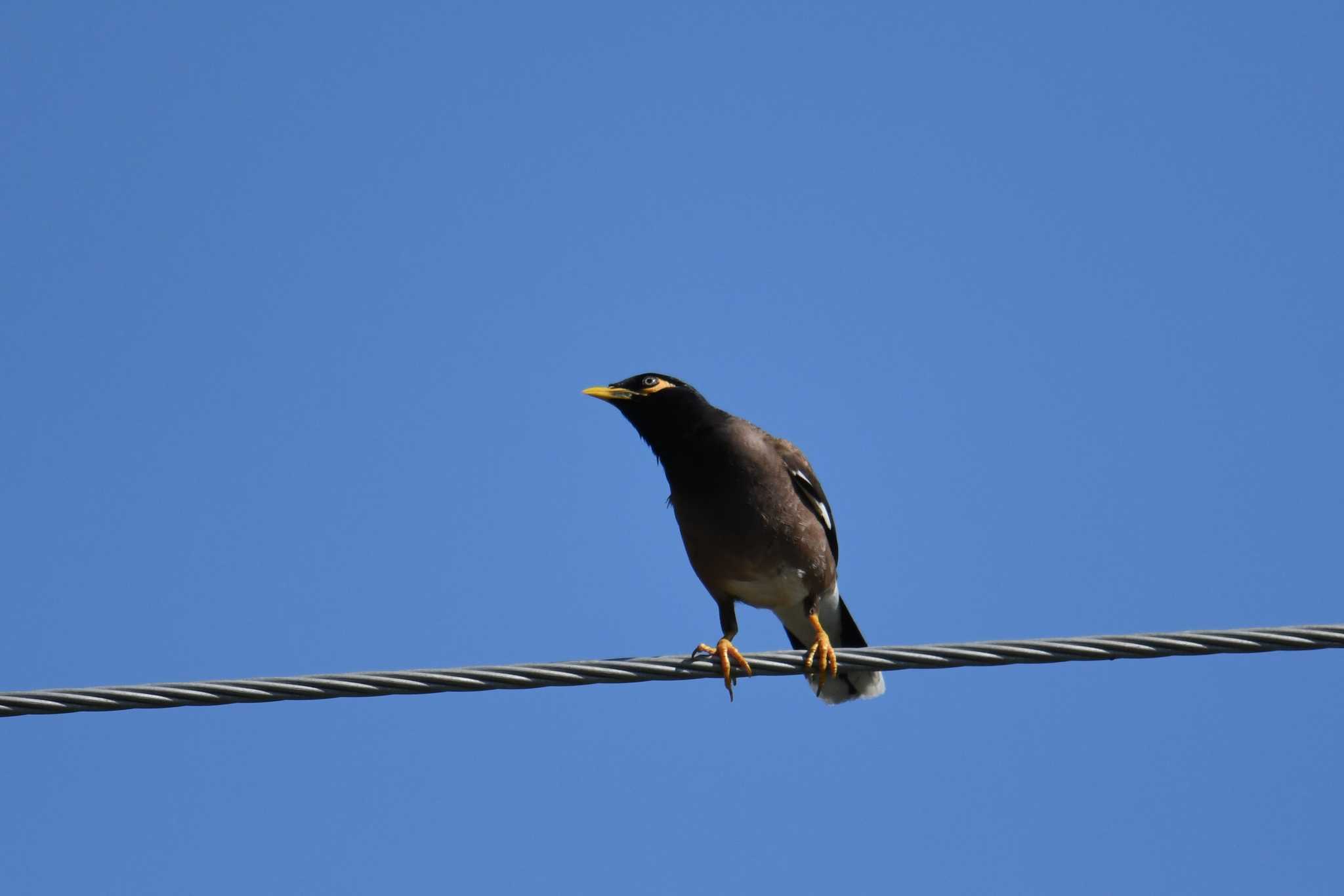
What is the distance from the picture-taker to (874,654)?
4336 millimetres

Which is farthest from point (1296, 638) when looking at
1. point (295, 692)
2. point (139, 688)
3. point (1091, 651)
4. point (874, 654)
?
point (139, 688)

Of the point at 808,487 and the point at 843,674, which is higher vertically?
the point at 808,487

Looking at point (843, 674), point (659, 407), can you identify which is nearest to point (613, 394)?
point (659, 407)

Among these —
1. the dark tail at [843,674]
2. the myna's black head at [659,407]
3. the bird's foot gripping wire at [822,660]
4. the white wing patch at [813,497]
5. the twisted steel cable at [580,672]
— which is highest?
the myna's black head at [659,407]

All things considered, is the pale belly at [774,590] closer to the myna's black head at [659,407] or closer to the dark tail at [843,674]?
the dark tail at [843,674]

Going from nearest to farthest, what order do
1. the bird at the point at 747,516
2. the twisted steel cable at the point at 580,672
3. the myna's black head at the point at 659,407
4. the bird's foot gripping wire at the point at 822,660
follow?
the twisted steel cable at the point at 580,672, the bird's foot gripping wire at the point at 822,660, the bird at the point at 747,516, the myna's black head at the point at 659,407

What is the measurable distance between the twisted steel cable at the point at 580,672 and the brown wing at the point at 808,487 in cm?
278

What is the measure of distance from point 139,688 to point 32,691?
0.28m

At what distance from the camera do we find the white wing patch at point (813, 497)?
712 centimetres

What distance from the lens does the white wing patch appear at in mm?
7125

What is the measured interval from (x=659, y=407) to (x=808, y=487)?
90cm

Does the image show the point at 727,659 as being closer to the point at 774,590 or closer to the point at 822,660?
the point at 822,660

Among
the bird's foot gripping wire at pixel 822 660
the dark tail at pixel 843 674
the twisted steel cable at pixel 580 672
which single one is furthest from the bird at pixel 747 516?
the twisted steel cable at pixel 580 672

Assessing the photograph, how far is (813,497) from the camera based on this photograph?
282 inches
